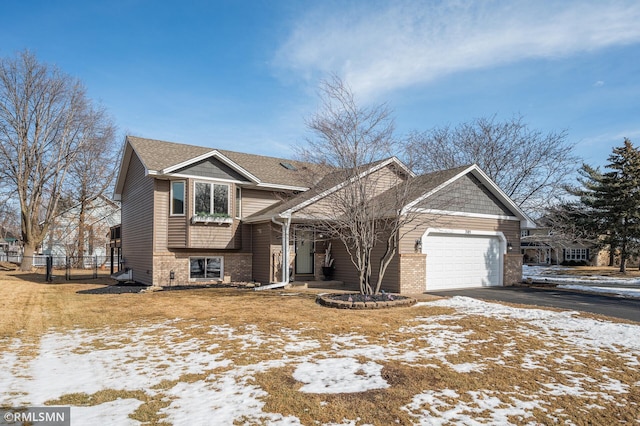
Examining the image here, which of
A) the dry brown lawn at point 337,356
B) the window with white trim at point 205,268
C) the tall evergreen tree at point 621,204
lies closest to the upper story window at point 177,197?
the window with white trim at point 205,268

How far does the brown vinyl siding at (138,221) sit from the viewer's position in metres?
17.7

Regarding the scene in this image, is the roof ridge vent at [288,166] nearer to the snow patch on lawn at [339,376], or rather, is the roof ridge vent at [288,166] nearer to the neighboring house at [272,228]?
the neighboring house at [272,228]

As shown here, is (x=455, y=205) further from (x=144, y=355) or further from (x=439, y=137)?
(x=439, y=137)

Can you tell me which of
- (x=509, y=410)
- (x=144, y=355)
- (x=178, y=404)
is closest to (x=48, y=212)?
(x=144, y=355)

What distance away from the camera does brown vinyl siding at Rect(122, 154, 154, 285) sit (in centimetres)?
1767

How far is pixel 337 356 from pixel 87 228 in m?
33.0

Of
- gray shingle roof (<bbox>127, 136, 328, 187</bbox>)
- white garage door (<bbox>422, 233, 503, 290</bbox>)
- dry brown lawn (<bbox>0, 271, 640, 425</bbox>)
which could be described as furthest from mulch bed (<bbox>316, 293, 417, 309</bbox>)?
gray shingle roof (<bbox>127, 136, 328, 187</bbox>)

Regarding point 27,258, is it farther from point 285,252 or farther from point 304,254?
point 285,252

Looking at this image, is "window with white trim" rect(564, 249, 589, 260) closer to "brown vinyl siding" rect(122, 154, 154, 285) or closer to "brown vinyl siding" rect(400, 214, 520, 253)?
"brown vinyl siding" rect(400, 214, 520, 253)

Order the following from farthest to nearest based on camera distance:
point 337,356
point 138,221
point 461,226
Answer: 1. point 138,221
2. point 461,226
3. point 337,356

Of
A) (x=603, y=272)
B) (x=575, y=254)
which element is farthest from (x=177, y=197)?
(x=575, y=254)

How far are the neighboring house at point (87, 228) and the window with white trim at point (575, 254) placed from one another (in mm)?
46224

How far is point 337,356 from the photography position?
6719 millimetres

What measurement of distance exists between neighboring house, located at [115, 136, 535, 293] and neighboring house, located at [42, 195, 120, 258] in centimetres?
1825
